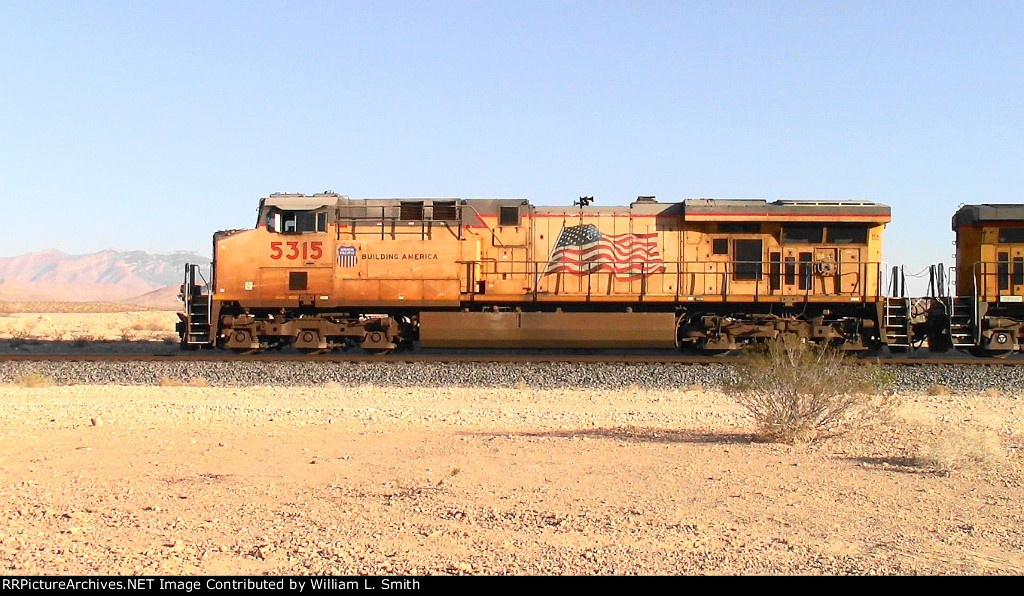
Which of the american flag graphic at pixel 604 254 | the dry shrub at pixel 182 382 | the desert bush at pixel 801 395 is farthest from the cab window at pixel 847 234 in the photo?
the dry shrub at pixel 182 382

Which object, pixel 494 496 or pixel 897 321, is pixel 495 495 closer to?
pixel 494 496

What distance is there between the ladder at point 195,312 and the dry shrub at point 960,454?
14904 mm

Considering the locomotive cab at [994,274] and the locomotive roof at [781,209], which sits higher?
the locomotive roof at [781,209]

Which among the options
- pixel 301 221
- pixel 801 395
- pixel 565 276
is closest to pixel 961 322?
pixel 565 276

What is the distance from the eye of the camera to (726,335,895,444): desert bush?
10398 mm

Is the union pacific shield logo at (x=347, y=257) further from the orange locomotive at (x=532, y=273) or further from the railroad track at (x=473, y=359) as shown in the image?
the railroad track at (x=473, y=359)

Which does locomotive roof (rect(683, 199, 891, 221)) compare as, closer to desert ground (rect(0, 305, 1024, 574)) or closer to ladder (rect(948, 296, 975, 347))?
ladder (rect(948, 296, 975, 347))

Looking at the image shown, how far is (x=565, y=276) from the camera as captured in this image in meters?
19.7

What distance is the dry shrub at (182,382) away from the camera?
56.6 feet

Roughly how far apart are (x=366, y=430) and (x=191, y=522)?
5.04m

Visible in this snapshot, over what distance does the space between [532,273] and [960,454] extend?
11895 mm

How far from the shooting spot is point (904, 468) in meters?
8.60

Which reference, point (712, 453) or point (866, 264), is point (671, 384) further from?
point (712, 453)
